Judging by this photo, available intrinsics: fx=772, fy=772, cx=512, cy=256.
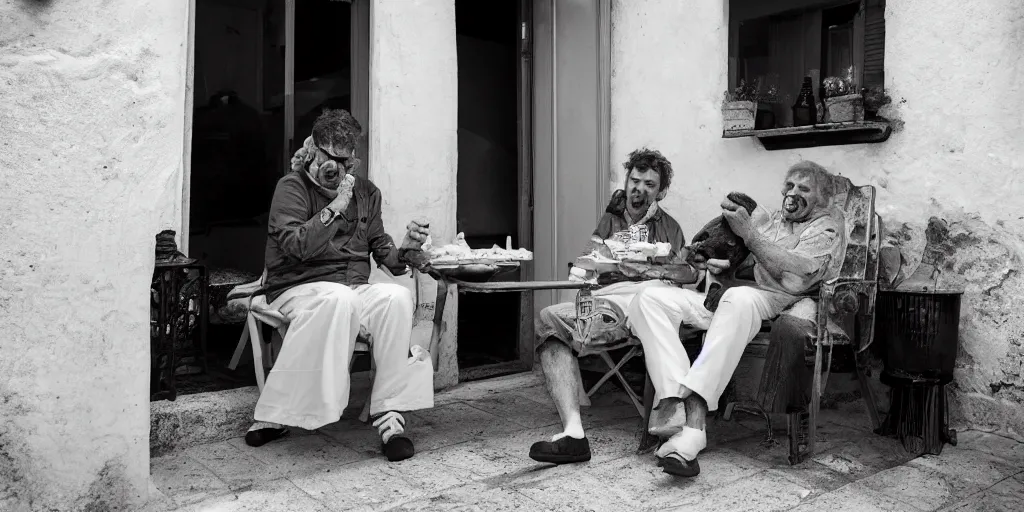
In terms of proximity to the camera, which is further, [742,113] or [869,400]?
[742,113]

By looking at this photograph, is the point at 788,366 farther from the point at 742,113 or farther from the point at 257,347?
the point at 257,347

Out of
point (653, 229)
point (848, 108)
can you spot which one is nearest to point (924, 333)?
point (848, 108)

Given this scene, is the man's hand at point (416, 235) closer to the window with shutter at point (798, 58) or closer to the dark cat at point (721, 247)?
the dark cat at point (721, 247)

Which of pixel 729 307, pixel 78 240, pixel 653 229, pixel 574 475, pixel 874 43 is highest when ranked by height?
pixel 874 43

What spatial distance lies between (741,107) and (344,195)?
237 centimetres

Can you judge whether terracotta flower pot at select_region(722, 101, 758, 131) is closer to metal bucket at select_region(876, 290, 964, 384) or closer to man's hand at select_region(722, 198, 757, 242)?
man's hand at select_region(722, 198, 757, 242)

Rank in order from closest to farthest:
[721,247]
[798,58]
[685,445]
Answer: [685,445], [721,247], [798,58]

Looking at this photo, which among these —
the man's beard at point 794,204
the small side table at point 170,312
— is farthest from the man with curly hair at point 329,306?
the man's beard at point 794,204

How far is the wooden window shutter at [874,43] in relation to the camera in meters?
4.09

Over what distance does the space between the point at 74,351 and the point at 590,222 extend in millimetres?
3568

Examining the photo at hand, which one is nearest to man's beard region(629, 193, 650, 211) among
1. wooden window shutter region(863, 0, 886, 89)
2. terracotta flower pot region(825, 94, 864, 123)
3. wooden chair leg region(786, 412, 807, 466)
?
terracotta flower pot region(825, 94, 864, 123)

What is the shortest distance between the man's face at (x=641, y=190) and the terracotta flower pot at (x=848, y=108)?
3.19 ft

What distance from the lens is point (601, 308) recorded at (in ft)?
12.6

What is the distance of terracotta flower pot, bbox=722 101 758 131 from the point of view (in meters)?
4.53
